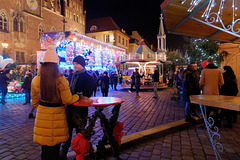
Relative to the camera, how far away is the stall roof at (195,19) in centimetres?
372

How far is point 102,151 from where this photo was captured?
2855mm

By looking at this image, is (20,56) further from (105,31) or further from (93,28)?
(93,28)

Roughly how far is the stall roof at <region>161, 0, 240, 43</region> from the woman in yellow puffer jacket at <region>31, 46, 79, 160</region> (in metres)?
2.90

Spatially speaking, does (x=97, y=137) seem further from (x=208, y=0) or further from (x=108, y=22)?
(x=108, y=22)

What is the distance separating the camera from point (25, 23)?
78.6ft

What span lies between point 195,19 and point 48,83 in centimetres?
397

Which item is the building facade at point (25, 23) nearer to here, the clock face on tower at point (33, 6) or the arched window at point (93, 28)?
the clock face on tower at point (33, 6)

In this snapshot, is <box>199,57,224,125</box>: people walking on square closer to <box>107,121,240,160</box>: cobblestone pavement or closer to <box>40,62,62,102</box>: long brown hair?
<box>107,121,240,160</box>: cobblestone pavement

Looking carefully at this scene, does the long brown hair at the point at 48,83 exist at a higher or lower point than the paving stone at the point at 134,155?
higher

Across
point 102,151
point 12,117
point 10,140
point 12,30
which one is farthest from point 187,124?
point 12,30

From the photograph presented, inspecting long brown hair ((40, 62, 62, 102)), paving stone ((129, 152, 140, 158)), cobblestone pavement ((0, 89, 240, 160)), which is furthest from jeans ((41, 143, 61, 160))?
paving stone ((129, 152, 140, 158))

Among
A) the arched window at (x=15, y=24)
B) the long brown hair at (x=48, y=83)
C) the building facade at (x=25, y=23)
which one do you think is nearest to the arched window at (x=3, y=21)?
the building facade at (x=25, y=23)

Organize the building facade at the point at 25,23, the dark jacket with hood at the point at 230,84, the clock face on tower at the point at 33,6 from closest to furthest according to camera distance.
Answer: the dark jacket with hood at the point at 230,84, the building facade at the point at 25,23, the clock face on tower at the point at 33,6

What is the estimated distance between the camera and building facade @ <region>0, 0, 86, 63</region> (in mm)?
21620
